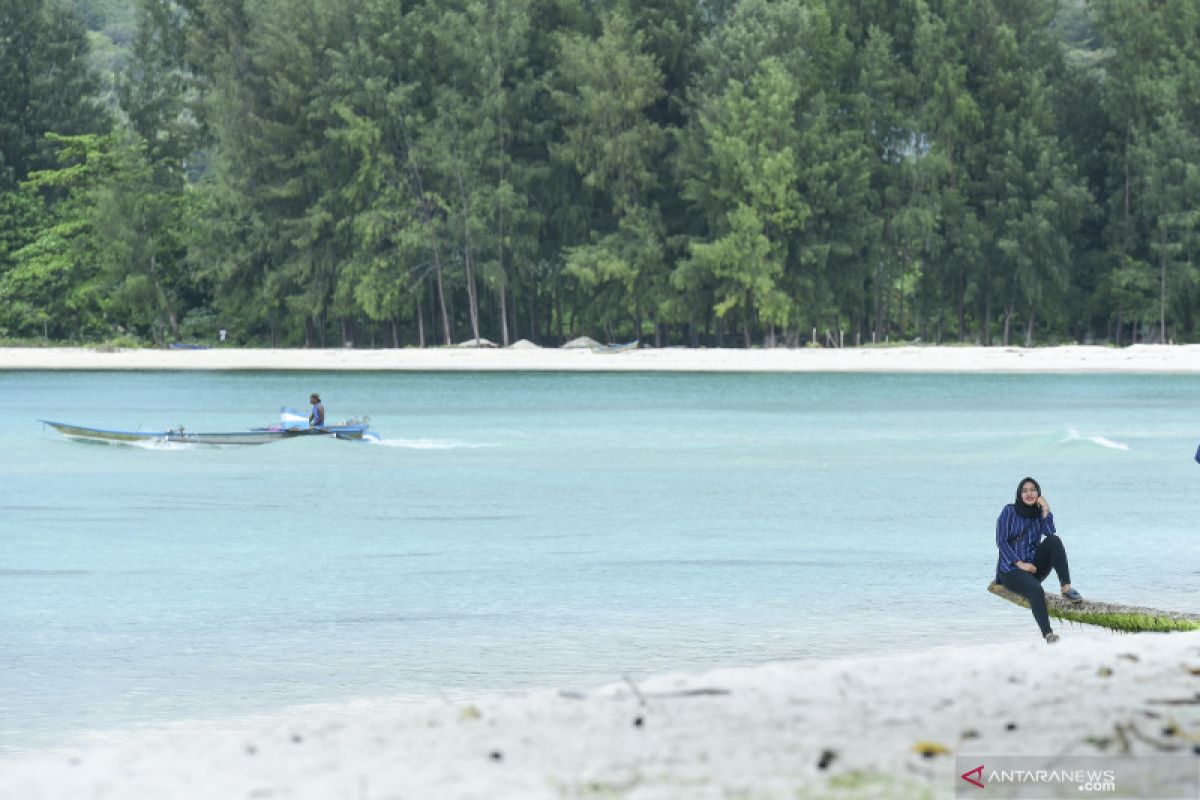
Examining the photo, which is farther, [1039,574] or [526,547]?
[526,547]

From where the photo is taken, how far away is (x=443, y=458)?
39.8m

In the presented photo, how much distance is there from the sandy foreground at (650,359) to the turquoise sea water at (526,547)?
18755 mm

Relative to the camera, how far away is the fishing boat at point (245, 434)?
39250mm

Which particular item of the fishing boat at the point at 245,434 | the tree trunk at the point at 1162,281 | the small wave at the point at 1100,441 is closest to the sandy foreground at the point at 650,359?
the tree trunk at the point at 1162,281

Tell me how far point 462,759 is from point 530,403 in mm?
51783

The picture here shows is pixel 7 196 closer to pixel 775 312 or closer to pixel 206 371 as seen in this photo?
pixel 206 371

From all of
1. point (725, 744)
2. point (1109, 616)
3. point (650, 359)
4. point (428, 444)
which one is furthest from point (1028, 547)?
point (650, 359)

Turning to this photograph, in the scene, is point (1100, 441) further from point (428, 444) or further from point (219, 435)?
point (219, 435)

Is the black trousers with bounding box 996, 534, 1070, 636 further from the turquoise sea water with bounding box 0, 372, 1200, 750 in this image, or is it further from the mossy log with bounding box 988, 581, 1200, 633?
the turquoise sea water with bounding box 0, 372, 1200, 750

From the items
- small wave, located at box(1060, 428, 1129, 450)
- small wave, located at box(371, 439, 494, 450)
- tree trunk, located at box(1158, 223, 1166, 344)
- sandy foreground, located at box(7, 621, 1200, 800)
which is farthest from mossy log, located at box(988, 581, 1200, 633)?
tree trunk, located at box(1158, 223, 1166, 344)

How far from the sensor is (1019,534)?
1320cm

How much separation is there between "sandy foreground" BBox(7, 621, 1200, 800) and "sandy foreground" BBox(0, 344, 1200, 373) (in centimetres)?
6384

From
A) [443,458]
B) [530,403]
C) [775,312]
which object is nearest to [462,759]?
[443,458]

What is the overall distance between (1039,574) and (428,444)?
3077 cm
